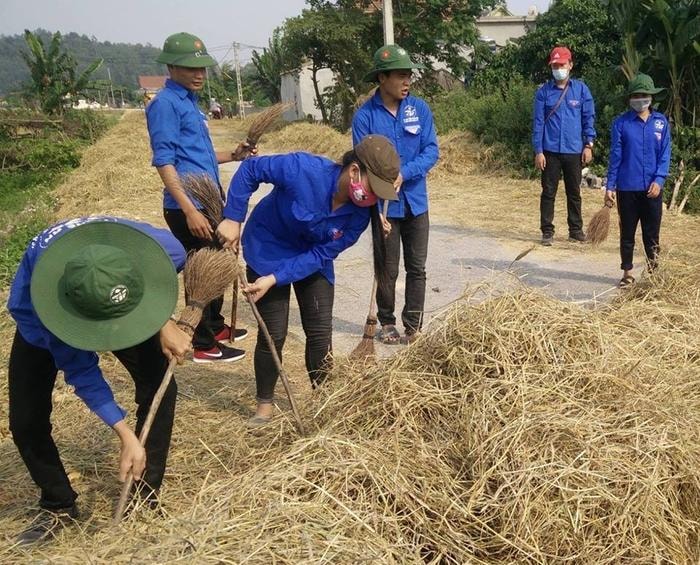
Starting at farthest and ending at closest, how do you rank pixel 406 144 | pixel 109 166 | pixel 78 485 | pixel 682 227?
pixel 109 166
pixel 682 227
pixel 406 144
pixel 78 485

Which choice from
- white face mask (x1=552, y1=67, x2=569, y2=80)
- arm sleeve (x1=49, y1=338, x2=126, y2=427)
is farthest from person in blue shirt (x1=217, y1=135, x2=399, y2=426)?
white face mask (x1=552, y1=67, x2=569, y2=80)

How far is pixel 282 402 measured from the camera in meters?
3.73

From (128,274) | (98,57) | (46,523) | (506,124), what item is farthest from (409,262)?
(98,57)

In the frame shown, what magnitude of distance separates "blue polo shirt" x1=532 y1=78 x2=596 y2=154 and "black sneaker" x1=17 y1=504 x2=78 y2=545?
5.57 metres

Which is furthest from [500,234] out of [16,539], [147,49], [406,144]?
[147,49]

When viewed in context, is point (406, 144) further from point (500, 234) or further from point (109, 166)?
point (109, 166)

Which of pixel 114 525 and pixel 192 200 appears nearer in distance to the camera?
pixel 114 525

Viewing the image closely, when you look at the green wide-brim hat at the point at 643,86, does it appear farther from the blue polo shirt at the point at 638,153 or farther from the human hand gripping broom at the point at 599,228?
the human hand gripping broom at the point at 599,228

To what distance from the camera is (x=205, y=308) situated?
4.22 m

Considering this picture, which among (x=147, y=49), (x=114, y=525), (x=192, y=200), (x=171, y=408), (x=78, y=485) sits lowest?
(x=78, y=485)

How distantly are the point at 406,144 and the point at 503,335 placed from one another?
6.39 feet

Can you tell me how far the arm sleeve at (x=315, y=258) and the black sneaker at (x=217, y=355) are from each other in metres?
1.42

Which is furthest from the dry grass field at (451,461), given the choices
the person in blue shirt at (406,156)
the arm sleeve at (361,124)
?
the arm sleeve at (361,124)

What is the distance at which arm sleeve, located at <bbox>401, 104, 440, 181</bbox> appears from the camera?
4.31 metres
